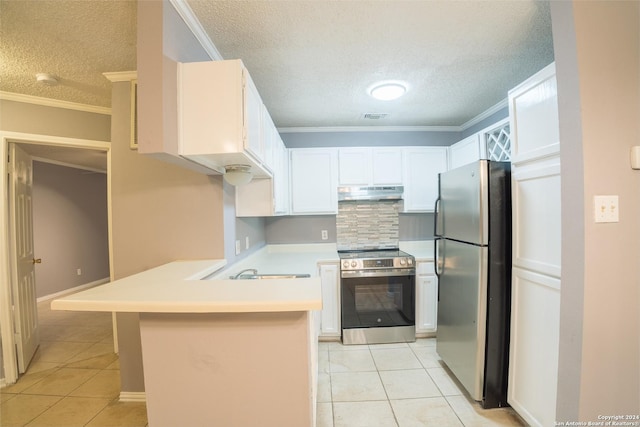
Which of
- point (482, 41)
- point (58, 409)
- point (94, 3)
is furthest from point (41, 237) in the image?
point (482, 41)

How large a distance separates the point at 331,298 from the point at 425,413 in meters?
1.21

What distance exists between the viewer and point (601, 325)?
1107mm

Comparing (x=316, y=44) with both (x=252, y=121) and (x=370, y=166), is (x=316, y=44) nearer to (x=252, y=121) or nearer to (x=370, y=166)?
(x=252, y=121)

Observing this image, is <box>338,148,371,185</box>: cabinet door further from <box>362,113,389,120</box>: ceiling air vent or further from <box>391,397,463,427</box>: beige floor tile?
<box>391,397,463,427</box>: beige floor tile

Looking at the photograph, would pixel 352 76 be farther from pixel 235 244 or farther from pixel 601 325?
pixel 601 325

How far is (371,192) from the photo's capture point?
2.95m

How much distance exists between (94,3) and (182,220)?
1.29 meters

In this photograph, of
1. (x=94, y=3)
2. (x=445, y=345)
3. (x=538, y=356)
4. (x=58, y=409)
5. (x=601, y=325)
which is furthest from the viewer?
(x=445, y=345)

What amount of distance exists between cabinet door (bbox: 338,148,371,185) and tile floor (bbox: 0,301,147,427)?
2.75 meters

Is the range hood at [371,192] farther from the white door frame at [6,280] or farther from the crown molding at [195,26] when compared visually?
the white door frame at [6,280]

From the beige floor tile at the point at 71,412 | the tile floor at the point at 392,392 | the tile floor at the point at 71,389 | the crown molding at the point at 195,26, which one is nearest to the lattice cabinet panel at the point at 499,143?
the tile floor at the point at 392,392

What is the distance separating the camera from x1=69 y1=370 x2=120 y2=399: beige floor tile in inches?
75.6

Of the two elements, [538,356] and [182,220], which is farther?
[182,220]

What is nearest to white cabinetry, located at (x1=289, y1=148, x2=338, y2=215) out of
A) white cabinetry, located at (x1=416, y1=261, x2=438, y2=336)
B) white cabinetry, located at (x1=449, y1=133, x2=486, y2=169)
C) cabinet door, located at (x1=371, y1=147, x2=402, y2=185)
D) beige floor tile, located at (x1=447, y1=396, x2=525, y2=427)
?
cabinet door, located at (x1=371, y1=147, x2=402, y2=185)
